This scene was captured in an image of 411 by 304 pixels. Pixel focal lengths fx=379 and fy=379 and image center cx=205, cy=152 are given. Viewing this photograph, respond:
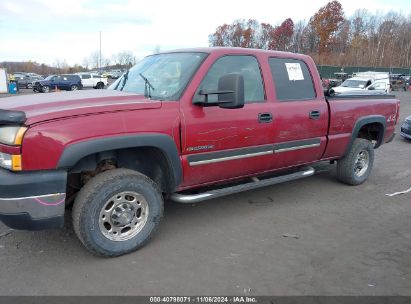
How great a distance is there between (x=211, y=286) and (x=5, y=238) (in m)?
2.22

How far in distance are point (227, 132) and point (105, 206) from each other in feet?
4.54

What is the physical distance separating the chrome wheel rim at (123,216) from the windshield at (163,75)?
1.02 m

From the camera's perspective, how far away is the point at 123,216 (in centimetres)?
343

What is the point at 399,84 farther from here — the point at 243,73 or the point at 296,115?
the point at 243,73

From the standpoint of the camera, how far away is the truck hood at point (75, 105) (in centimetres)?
A: 295

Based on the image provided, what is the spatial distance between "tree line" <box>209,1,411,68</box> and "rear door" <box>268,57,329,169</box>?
7594 centimetres

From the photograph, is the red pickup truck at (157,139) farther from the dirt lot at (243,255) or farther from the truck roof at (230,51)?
the dirt lot at (243,255)

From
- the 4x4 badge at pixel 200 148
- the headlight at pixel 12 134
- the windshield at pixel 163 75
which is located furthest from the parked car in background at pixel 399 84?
the headlight at pixel 12 134

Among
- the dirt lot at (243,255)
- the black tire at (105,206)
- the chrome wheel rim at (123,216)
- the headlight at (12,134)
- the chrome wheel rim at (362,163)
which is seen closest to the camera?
the headlight at (12,134)

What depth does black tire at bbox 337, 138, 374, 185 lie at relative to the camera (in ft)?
18.3

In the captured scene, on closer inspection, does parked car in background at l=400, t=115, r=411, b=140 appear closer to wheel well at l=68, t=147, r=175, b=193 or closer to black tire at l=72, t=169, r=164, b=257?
wheel well at l=68, t=147, r=175, b=193

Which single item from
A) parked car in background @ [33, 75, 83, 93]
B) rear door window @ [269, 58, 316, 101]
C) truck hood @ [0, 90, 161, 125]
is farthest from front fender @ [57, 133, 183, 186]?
parked car in background @ [33, 75, 83, 93]

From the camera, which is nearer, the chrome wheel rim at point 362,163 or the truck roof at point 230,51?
the truck roof at point 230,51

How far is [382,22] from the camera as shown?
94.5 m
